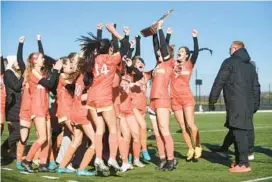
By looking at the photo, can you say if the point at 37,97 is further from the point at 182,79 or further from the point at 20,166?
the point at 182,79

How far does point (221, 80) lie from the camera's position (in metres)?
7.52

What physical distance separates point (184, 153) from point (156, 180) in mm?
3628

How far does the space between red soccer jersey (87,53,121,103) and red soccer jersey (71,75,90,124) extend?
0.46 metres

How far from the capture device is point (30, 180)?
679cm

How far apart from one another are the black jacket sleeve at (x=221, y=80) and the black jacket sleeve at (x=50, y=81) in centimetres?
283

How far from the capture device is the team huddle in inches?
283

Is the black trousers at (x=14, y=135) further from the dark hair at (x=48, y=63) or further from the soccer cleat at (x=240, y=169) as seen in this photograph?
the soccer cleat at (x=240, y=169)

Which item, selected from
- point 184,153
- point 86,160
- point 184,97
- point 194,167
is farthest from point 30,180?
point 184,153

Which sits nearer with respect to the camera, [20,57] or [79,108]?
[79,108]

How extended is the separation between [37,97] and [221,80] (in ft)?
11.1

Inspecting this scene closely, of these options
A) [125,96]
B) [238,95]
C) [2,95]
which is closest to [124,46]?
[125,96]

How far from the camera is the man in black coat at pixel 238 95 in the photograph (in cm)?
734

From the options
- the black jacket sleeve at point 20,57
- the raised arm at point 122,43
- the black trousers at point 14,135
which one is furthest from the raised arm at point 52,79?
the black trousers at point 14,135

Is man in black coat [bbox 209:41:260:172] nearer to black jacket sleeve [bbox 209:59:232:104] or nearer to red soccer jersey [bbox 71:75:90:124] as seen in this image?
black jacket sleeve [bbox 209:59:232:104]
